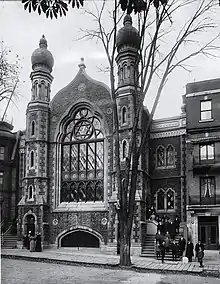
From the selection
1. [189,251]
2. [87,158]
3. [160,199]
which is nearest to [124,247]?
[189,251]

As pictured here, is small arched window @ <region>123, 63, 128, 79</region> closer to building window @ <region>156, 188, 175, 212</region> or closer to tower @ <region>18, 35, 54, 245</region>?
tower @ <region>18, 35, 54, 245</region>

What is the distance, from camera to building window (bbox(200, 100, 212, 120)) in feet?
91.2

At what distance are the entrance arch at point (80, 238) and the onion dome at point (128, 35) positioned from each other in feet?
42.9

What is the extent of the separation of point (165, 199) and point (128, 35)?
1167cm

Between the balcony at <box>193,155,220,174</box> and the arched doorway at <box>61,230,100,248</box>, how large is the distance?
8.51 meters

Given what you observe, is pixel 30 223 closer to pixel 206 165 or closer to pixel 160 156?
pixel 160 156

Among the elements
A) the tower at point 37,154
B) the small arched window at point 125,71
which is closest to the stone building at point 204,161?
the small arched window at point 125,71

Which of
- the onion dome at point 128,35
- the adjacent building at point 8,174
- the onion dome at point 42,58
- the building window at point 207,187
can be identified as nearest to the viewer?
the building window at point 207,187

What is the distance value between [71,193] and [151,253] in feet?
26.2

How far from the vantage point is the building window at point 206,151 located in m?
27.1

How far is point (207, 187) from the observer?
26859mm

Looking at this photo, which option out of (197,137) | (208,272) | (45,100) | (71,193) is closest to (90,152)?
(71,193)

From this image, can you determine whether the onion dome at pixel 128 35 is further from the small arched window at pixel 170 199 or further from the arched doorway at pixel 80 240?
the arched doorway at pixel 80 240

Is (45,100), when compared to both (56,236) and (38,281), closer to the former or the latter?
(56,236)
